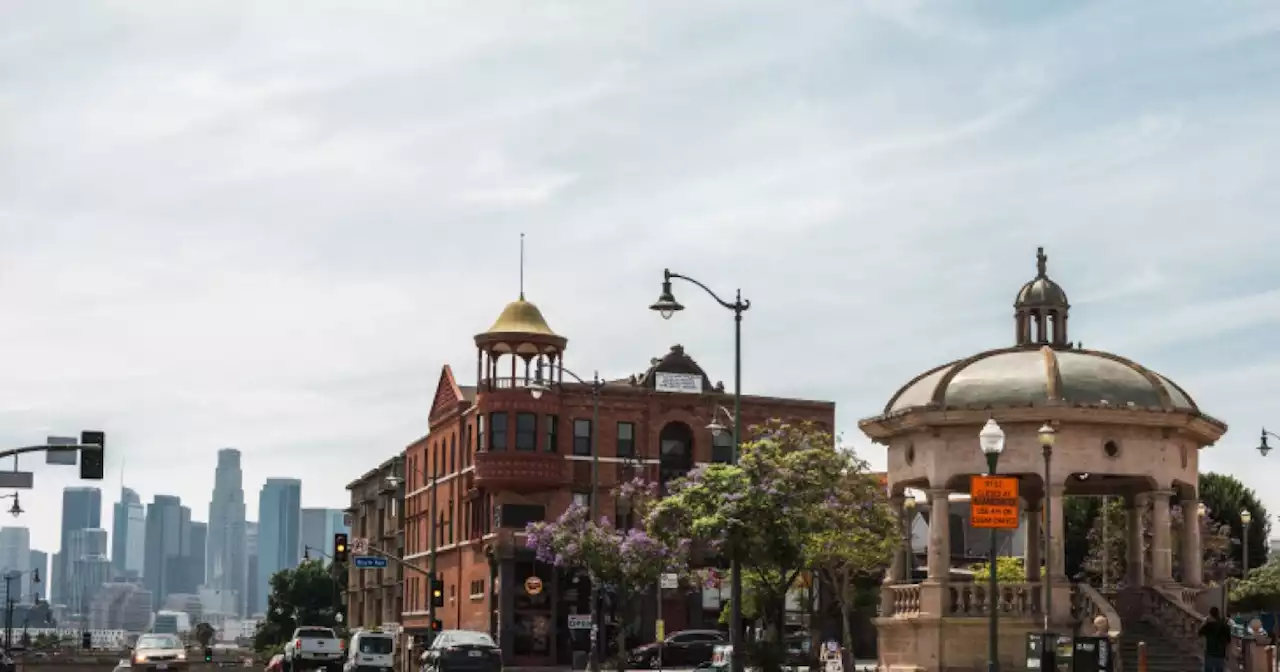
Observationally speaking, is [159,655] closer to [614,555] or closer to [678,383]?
[614,555]

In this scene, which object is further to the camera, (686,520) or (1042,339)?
(686,520)

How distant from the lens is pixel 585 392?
8881cm

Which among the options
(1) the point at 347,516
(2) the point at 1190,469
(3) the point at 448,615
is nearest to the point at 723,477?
(2) the point at 1190,469

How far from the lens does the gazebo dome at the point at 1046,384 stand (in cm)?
3712

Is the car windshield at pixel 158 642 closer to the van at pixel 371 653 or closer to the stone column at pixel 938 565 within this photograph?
the van at pixel 371 653

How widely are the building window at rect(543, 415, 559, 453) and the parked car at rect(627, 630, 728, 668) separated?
13303mm

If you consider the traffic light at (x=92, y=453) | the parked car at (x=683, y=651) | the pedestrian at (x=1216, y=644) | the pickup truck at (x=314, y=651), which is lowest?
the parked car at (x=683, y=651)

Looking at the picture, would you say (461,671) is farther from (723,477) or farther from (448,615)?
(448,615)

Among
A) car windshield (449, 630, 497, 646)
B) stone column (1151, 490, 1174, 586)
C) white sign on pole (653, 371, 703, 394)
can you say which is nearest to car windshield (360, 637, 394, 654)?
car windshield (449, 630, 497, 646)

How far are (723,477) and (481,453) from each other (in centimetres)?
4482

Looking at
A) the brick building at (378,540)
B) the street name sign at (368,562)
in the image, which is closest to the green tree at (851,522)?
the street name sign at (368,562)

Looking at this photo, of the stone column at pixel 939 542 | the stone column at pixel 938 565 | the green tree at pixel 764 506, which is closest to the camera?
the stone column at pixel 938 565

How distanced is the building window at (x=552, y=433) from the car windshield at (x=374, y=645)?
34015 millimetres

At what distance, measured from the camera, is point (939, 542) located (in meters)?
38.4
